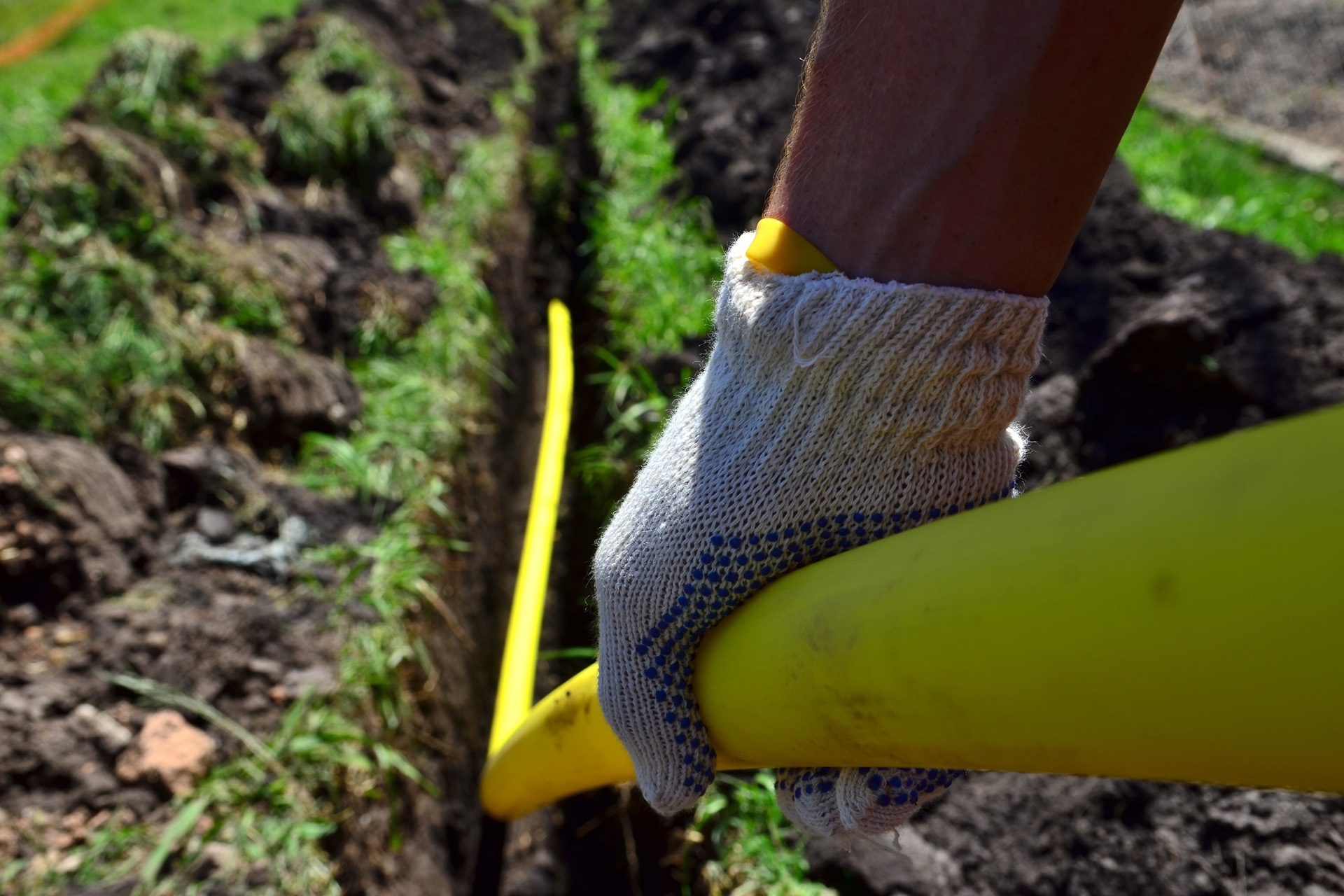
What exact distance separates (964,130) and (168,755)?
2.17 m

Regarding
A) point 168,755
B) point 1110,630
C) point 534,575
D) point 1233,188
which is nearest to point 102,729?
point 168,755

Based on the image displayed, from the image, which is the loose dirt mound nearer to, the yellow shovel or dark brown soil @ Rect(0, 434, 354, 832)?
the yellow shovel

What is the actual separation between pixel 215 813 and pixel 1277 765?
2090 millimetres

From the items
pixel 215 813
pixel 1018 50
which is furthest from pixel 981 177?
pixel 215 813

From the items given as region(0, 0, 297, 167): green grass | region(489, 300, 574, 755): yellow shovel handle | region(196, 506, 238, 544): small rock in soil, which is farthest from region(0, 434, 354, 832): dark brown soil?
region(0, 0, 297, 167): green grass

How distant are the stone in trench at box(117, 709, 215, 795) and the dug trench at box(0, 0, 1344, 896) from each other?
2cm

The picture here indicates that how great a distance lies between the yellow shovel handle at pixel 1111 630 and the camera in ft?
1.68

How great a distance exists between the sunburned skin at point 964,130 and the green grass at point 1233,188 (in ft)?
10.1

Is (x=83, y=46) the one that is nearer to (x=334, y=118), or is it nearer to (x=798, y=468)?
(x=334, y=118)

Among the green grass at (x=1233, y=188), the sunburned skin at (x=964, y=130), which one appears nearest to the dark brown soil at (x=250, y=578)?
the sunburned skin at (x=964, y=130)

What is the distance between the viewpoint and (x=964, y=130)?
0.76 metres

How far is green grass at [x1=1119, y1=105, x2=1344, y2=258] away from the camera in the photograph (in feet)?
11.6

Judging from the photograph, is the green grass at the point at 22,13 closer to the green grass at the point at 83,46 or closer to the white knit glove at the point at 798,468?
the green grass at the point at 83,46

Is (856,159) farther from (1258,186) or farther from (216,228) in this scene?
(1258,186)
